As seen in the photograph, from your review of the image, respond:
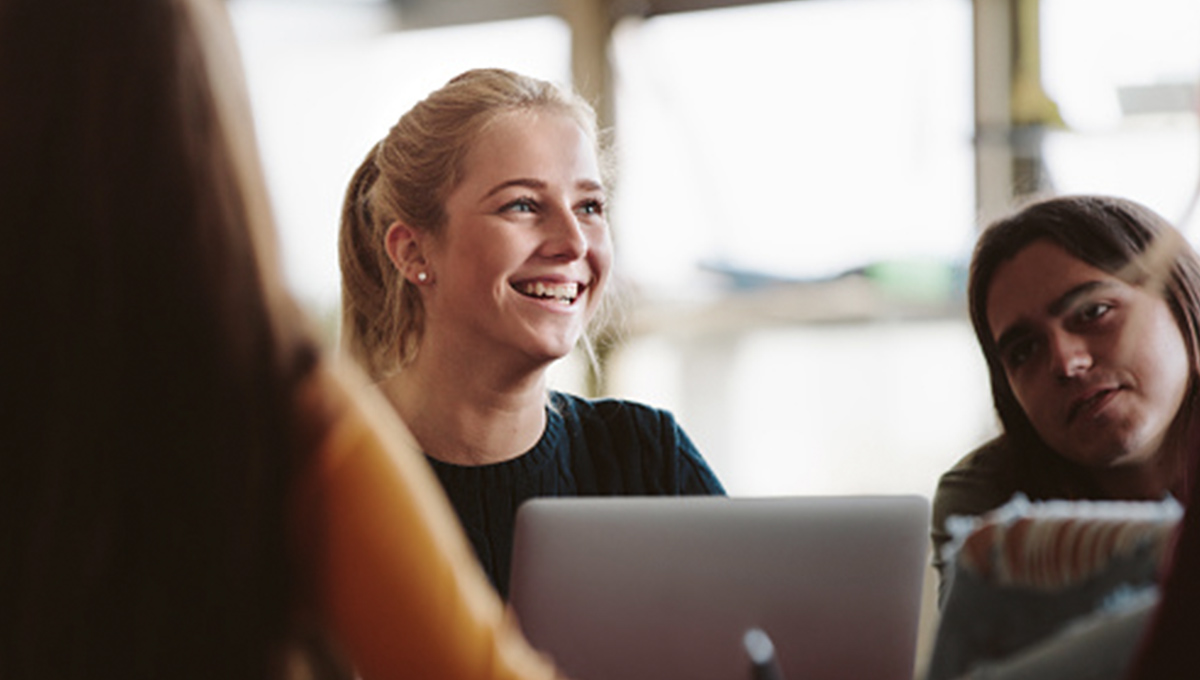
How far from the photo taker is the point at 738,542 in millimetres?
1290

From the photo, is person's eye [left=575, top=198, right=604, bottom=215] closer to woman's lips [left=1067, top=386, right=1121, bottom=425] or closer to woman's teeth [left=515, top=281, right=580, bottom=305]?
woman's teeth [left=515, top=281, right=580, bottom=305]

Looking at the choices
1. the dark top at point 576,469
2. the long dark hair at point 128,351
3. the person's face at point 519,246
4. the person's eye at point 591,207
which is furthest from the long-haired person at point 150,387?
the person's eye at point 591,207

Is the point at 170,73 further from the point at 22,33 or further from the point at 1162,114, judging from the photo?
the point at 1162,114

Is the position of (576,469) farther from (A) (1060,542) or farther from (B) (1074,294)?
(A) (1060,542)

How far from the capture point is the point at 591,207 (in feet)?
7.07

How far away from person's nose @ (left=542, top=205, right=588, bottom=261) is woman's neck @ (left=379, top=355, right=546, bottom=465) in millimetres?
179

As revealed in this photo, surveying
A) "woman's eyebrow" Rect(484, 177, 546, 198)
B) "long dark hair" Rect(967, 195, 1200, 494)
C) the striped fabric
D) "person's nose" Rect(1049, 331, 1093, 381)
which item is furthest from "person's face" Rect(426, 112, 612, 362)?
the striped fabric

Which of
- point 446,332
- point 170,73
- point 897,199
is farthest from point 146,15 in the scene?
point 897,199

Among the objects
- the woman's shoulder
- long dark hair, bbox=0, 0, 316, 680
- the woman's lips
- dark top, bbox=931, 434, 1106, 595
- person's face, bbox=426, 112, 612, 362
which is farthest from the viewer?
the woman's shoulder

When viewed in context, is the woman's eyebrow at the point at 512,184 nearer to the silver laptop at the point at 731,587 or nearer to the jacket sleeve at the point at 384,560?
the silver laptop at the point at 731,587

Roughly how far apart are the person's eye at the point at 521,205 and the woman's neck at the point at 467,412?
0.24 metres

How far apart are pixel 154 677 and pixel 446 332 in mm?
1241

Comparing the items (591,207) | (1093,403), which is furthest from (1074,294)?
(591,207)

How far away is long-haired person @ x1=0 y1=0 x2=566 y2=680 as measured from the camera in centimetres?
86
